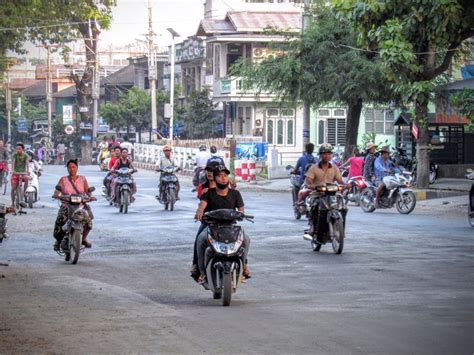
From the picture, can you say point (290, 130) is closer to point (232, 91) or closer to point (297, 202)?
point (232, 91)

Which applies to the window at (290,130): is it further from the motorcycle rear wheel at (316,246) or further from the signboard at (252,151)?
→ the motorcycle rear wheel at (316,246)

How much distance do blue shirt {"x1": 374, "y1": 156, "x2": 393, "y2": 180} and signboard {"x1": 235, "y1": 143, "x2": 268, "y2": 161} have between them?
1013 inches

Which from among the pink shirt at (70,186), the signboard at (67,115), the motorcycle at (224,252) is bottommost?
the motorcycle at (224,252)

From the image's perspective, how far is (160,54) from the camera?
89250 mm

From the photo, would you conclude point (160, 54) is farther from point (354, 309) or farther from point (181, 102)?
point (354, 309)

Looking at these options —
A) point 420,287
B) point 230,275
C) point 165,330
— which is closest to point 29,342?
point 165,330

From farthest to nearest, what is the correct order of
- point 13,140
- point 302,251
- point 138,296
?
point 13,140, point 302,251, point 138,296

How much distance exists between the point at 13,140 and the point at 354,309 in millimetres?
106742

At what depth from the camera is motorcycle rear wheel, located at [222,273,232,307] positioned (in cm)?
1289

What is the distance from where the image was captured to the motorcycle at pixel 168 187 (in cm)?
3038

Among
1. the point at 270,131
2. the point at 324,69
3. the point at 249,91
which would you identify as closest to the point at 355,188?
the point at 324,69

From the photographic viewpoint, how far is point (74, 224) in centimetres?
1797

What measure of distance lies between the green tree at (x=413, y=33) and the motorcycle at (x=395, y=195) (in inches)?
154

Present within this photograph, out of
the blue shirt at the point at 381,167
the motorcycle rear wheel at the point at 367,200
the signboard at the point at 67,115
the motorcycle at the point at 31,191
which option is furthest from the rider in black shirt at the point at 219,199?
the signboard at the point at 67,115
